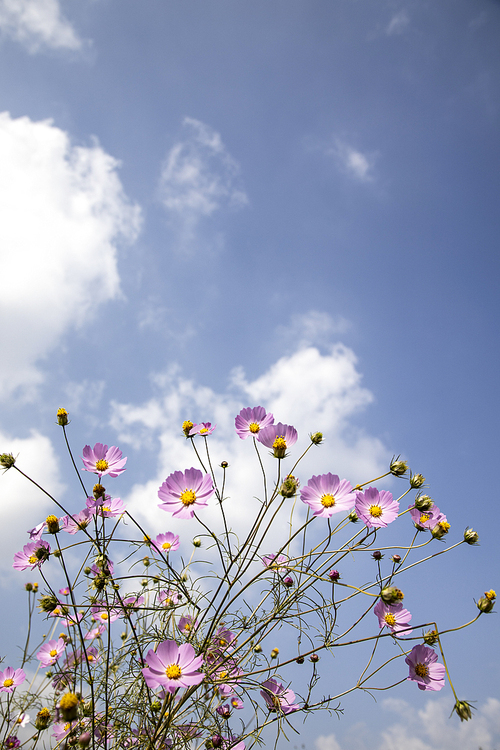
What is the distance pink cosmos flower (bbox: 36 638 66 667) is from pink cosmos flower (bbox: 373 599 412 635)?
3.58 ft

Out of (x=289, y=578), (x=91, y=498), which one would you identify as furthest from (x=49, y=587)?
(x=289, y=578)

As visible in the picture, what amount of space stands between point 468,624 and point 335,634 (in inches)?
10.8

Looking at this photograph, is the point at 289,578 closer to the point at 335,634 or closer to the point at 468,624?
the point at 335,634

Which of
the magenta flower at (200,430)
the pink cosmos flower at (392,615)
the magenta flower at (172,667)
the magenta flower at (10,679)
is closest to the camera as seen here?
the magenta flower at (172,667)

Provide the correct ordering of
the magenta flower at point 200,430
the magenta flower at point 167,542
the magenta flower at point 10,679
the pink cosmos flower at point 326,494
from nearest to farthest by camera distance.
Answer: the pink cosmos flower at point 326,494
the magenta flower at point 200,430
the magenta flower at point 167,542
the magenta flower at point 10,679

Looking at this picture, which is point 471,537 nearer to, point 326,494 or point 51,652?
point 326,494

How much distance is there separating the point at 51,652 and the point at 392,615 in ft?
3.99

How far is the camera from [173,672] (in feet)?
2.48

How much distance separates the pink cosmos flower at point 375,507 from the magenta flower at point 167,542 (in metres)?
0.63

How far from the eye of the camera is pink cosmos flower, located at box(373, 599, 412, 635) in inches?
37.9

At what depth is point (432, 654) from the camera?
0.93m

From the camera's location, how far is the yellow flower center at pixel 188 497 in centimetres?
88

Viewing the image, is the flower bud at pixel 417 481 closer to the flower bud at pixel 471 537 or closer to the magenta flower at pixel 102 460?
the flower bud at pixel 471 537

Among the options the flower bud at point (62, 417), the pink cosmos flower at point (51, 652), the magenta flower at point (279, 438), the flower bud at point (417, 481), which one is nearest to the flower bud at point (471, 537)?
the flower bud at point (417, 481)
